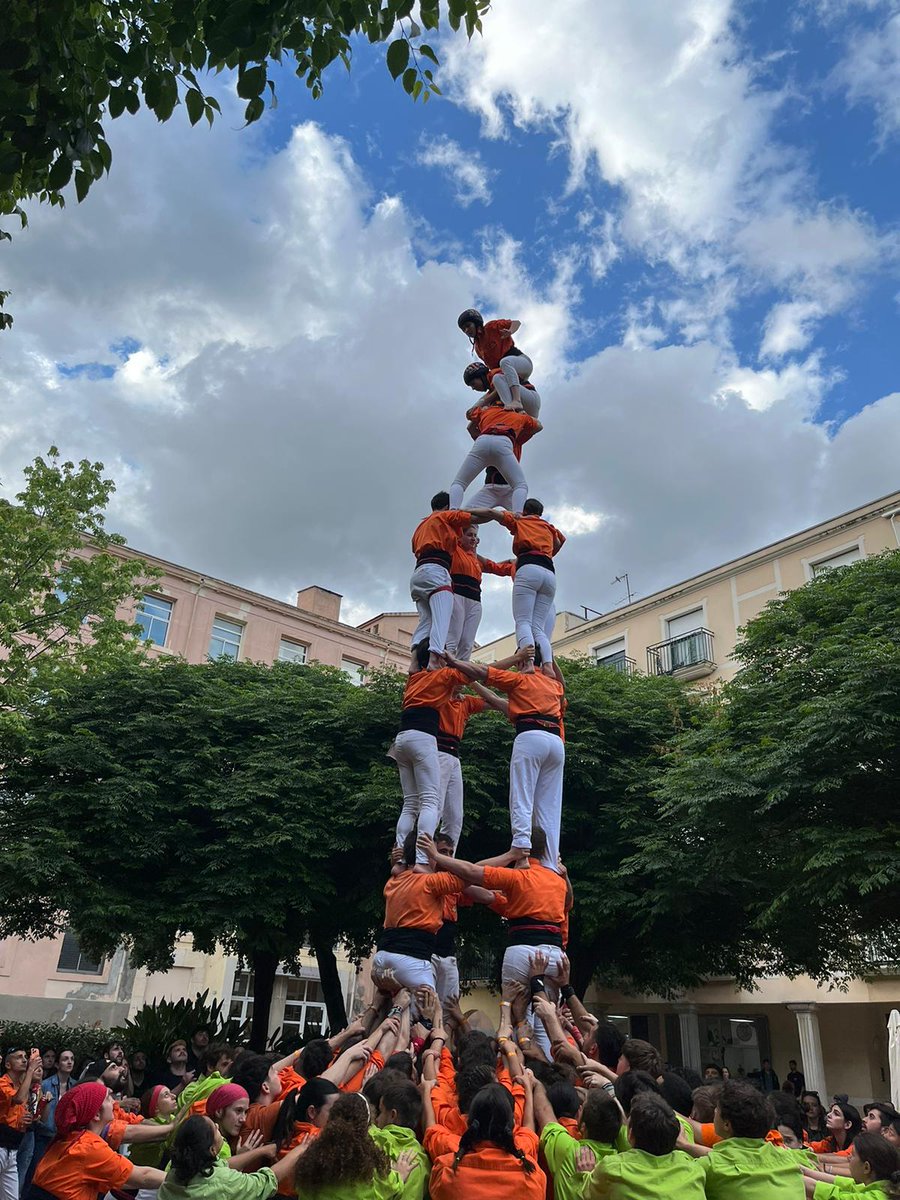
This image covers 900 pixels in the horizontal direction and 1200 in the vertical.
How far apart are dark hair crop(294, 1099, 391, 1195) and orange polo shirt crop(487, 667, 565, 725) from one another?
6.54 meters

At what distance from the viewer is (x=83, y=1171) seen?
5.23m

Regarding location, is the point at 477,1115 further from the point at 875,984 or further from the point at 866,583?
the point at 875,984

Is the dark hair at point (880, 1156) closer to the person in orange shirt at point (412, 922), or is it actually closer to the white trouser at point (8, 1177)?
the person in orange shirt at point (412, 922)

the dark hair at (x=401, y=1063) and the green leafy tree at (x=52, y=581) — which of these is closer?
the dark hair at (x=401, y=1063)

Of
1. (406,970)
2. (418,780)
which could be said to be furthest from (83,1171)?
(418,780)

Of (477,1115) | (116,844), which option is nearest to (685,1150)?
(477,1115)

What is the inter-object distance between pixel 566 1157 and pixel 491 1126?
20.5 inches

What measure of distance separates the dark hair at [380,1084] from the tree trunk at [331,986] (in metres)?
14.7

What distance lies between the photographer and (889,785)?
15000 mm

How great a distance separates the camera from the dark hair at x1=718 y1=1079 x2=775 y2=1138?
4.51 meters

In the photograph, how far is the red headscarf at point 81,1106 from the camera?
5277mm

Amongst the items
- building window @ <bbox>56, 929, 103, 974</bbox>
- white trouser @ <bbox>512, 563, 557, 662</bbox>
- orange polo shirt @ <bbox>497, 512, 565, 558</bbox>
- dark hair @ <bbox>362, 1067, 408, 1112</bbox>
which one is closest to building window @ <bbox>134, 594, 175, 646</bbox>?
building window @ <bbox>56, 929, 103, 974</bbox>

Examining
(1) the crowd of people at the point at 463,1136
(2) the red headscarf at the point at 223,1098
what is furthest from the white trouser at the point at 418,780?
(2) the red headscarf at the point at 223,1098

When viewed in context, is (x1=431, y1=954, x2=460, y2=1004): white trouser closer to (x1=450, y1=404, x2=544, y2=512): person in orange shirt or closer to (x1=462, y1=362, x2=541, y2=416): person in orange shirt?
(x1=450, y1=404, x2=544, y2=512): person in orange shirt
